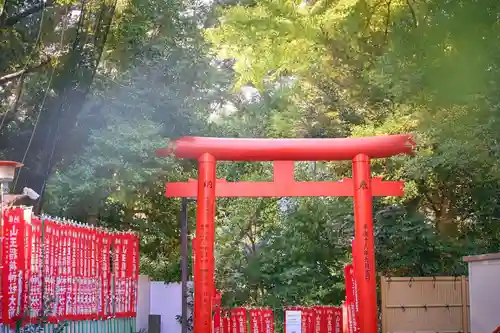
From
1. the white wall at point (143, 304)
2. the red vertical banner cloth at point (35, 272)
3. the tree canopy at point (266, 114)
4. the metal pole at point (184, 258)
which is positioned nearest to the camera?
the tree canopy at point (266, 114)

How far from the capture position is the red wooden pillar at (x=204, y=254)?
1231cm

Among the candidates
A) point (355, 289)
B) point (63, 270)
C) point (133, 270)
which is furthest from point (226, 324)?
point (63, 270)

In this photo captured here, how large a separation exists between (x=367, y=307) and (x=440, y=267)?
2992 millimetres

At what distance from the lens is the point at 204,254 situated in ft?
40.4

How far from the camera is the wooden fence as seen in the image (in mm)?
12234

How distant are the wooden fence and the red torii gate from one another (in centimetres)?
30

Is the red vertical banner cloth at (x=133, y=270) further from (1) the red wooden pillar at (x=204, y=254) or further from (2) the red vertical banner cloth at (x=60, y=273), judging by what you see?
(2) the red vertical banner cloth at (x=60, y=273)

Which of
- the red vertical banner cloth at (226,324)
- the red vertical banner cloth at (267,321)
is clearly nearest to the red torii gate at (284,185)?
the red vertical banner cloth at (226,324)

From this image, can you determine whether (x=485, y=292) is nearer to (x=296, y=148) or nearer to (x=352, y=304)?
(x=352, y=304)

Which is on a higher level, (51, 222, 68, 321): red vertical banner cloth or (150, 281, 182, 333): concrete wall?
(51, 222, 68, 321): red vertical banner cloth

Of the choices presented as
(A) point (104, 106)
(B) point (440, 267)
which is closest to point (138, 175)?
(A) point (104, 106)

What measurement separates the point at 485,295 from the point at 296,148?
4.17 metres

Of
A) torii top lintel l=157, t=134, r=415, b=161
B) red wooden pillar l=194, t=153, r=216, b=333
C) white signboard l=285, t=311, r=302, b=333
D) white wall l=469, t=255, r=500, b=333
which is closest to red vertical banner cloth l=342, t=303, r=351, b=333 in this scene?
Answer: white signboard l=285, t=311, r=302, b=333

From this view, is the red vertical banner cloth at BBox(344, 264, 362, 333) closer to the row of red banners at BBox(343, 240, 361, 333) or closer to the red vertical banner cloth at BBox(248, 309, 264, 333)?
the row of red banners at BBox(343, 240, 361, 333)
